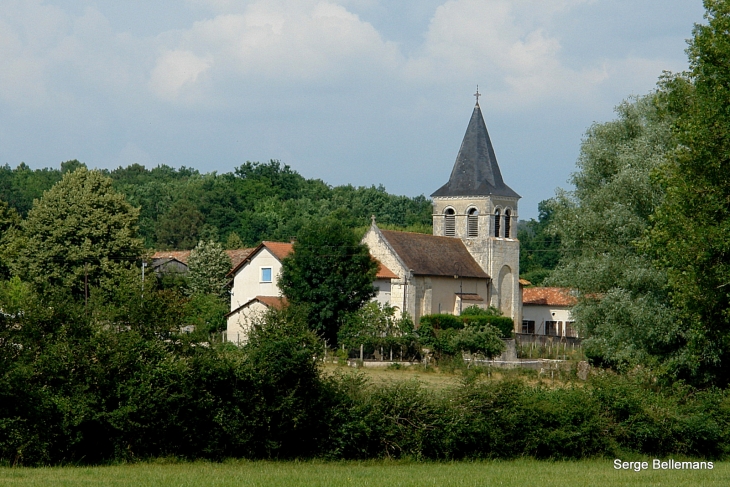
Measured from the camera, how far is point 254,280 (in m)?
59.6

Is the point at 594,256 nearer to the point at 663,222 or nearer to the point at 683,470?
the point at 663,222

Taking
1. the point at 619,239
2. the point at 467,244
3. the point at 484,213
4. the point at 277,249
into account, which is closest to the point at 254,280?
the point at 277,249

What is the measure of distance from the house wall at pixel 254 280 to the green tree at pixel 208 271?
723cm

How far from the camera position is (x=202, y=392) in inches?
733

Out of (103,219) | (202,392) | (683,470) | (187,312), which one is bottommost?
(683,470)

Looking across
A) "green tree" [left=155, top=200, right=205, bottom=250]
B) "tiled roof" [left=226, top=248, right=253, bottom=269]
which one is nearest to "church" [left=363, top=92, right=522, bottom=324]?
"tiled roof" [left=226, top=248, right=253, bottom=269]

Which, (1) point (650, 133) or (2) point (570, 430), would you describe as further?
(1) point (650, 133)

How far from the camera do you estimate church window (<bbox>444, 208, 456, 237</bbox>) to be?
221 feet

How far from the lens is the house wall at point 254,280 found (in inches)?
2328

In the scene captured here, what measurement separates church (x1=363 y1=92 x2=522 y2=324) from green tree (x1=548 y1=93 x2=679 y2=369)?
84.8ft

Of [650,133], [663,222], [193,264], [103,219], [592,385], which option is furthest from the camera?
[193,264]

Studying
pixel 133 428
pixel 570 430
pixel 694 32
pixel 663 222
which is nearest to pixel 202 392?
pixel 133 428

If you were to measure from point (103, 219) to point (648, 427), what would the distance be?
40872mm

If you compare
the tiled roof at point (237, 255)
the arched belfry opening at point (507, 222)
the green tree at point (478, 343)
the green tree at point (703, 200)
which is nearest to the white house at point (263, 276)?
the green tree at point (478, 343)
